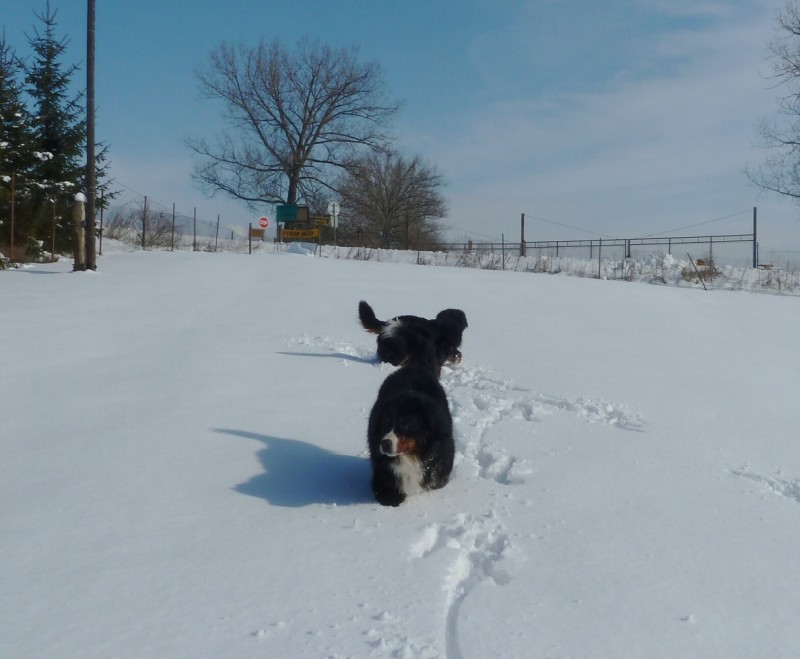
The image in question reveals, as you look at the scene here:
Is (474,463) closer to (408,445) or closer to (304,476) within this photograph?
(408,445)

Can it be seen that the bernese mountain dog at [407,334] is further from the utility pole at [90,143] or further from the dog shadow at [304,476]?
the utility pole at [90,143]

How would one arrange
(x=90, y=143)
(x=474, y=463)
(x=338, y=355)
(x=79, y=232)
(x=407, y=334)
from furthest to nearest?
(x=79, y=232)
(x=90, y=143)
(x=338, y=355)
(x=407, y=334)
(x=474, y=463)

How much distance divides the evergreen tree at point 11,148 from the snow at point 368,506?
9.01 m

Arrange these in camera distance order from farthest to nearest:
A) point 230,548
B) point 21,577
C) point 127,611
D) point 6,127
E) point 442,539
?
1. point 6,127
2. point 442,539
3. point 230,548
4. point 21,577
5. point 127,611

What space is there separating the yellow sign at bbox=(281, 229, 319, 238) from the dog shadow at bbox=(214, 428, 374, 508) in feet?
112

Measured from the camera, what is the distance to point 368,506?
13.4ft

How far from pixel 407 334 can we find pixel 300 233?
33.1 metres

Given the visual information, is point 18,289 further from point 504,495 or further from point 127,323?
point 504,495

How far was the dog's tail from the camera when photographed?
283 inches

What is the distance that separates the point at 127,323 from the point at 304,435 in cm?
548

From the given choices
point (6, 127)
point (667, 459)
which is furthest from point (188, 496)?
point (6, 127)

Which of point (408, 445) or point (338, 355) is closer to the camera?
point (408, 445)

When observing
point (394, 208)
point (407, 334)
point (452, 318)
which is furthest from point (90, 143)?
point (394, 208)

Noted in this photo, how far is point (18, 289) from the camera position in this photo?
12.2 metres
